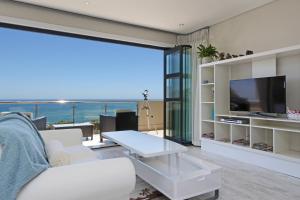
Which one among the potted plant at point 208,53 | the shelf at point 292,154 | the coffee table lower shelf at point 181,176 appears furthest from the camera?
the potted plant at point 208,53

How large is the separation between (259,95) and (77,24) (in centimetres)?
332

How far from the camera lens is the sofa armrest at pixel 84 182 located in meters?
1.12

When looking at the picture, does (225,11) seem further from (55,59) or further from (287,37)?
(55,59)

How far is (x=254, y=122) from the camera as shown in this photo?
3373 mm

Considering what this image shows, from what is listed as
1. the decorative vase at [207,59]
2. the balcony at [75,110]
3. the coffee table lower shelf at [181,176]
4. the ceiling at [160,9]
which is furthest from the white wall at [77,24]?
the coffee table lower shelf at [181,176]

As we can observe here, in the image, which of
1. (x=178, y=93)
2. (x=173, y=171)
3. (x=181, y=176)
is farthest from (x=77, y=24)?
(x=181, y=176)

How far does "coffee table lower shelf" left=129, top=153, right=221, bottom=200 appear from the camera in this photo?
1973mm

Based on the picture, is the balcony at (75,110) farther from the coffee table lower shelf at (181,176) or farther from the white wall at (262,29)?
the white wall at (262,29)

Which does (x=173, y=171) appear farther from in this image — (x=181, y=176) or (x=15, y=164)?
(x=15, y=164)

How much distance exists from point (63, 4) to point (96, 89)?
155 inches

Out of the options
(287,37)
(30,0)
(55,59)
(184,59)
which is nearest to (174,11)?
(184,59)

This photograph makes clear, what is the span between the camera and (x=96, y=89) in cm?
725

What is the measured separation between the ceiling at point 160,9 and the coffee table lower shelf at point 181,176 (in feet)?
7.89

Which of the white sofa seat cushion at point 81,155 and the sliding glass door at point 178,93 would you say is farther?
the sliding glass door at point 178,93
